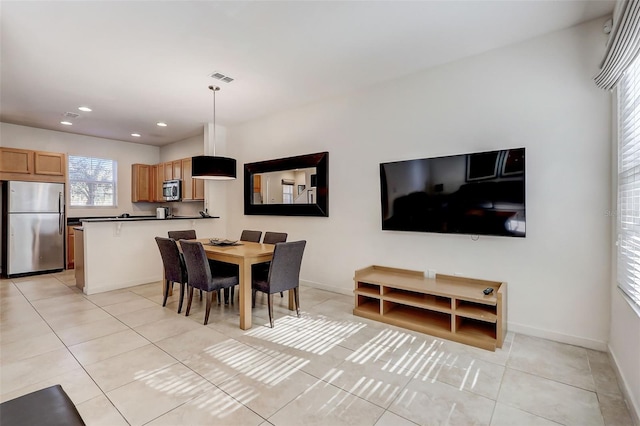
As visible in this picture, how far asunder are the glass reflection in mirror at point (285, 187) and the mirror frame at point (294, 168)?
0.21 feet

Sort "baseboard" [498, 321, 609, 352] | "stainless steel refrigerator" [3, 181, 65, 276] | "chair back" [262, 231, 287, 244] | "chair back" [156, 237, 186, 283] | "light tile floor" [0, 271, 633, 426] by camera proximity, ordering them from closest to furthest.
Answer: "light tile floor" [0, 271, 633, 426] → "baseboard" [498, 321, 609, 352] → "chair back" [156, 237, 186, 283] → "chair back" [262, 231, 287, 244] → "stainless steel refrigerator" [3, 181, 65, 276]

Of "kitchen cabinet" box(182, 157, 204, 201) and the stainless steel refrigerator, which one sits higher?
"kitchen cabinet" box(182, 157, 204, 201)

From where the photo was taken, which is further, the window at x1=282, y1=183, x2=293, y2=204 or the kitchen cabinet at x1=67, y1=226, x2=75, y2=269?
the kitchen cabinet at x1=67, y1=226, x2=75, y2=269

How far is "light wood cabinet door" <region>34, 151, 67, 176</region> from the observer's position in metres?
5.61

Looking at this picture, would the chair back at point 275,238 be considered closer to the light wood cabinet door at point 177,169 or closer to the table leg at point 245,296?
the table leg at point 245,296

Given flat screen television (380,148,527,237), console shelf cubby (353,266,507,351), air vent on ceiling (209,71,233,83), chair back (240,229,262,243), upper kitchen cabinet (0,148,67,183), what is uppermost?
air vent on ceiling (209,71,233,83)

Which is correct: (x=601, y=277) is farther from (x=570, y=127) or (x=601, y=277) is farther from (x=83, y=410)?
(x=83, y=410)

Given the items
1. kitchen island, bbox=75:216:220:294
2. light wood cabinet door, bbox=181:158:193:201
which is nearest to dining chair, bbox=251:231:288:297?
kitchen island, bbox=75:216:220:294

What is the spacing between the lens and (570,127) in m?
2.68

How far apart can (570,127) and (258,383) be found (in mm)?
3363

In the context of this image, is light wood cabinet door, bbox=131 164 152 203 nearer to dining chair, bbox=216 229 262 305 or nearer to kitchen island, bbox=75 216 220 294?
kitchen island, bbox=75 216 220 294

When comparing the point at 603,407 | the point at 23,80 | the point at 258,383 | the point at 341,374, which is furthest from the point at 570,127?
the point at 23,80

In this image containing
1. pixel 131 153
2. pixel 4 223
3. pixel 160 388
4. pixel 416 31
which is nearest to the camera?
pixel 160 388

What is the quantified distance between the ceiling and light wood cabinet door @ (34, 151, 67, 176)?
1.42 meters
